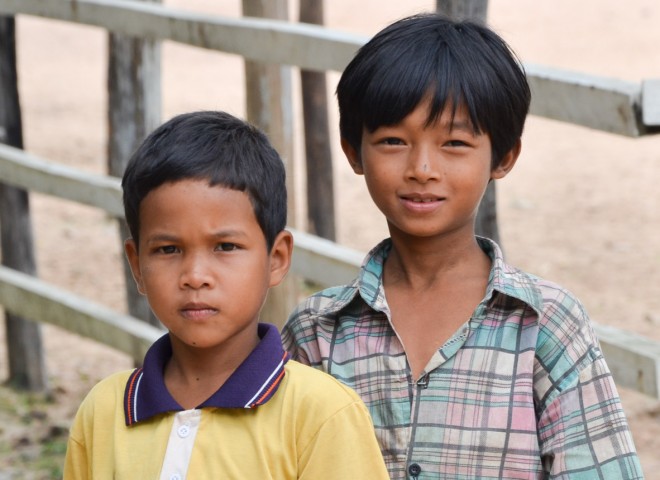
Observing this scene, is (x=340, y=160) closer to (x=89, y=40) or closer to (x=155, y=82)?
(x=155, y=82)

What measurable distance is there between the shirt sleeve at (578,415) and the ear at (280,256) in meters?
0.46

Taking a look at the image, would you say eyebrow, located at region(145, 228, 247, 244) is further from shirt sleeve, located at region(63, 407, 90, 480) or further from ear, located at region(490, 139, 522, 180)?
ear, located at region(490, 139, 522, 180)

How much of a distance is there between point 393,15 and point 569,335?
1485 centimetres

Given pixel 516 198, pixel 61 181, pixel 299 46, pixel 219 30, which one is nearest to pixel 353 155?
pixel 299 46

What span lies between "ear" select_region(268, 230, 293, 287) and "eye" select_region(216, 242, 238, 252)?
0.10 meters

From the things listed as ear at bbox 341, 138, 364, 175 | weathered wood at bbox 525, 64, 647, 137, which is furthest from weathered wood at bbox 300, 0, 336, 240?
ear at bbox 341, 138, 364, 175

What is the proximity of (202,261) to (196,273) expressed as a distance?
0.08 feet

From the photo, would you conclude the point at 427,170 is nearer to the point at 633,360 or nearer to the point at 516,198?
the point at 633,360

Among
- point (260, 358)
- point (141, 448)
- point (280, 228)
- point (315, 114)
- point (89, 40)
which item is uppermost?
point (280, 228)

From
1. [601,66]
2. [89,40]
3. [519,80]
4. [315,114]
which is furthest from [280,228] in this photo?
[89,40]

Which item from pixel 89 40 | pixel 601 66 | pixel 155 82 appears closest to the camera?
pixel 155 82

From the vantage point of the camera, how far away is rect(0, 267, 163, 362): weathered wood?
4445 mm

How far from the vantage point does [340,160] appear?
1026 centimetres

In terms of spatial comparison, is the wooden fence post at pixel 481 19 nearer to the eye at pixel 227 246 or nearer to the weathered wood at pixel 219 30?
the weathered wood at pixel 219 30
